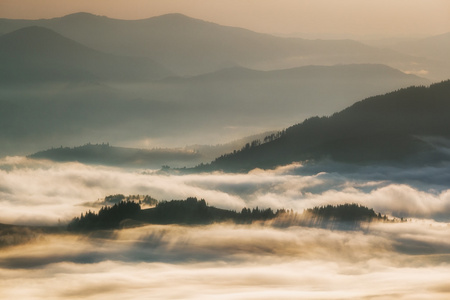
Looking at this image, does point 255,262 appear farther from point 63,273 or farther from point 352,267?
point 63,273

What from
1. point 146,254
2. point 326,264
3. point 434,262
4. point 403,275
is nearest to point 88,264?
point 146,254

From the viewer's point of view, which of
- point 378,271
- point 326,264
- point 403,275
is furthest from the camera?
point 326,264

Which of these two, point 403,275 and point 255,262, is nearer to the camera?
point 403,275

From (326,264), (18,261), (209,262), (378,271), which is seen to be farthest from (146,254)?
(378,271)

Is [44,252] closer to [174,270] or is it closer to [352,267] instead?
[174,270]

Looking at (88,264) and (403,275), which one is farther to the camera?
(88,264)

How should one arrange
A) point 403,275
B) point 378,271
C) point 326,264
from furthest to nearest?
point 326,264 < point 378,271 < point 403,275

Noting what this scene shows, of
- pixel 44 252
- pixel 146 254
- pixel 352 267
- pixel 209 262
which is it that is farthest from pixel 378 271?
pixel 44 252
